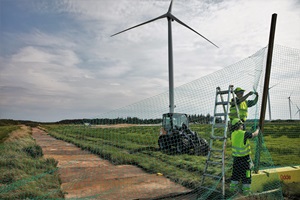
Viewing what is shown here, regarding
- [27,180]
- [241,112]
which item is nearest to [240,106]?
[241,112]

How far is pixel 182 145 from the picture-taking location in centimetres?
963

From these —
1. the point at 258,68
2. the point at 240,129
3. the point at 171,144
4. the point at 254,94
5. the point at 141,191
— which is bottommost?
the point at 141,191

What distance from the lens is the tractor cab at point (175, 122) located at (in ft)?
34.6

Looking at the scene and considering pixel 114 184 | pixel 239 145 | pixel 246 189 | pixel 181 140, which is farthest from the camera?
pixel 181 140

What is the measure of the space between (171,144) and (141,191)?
14.6ft

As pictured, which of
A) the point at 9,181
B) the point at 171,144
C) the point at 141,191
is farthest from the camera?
the point at 171,144

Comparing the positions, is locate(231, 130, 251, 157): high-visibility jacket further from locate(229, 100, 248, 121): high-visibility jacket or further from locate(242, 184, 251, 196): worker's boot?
locate(229, 100, 248, 121): high-visibility jacket

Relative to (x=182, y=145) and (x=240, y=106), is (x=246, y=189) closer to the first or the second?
(x=240, y=106)

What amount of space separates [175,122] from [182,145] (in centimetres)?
194

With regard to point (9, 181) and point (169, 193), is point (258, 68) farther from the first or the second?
point (9, 181)

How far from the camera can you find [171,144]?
32.7ft

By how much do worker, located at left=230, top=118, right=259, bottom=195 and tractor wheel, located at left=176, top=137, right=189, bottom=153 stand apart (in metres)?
4.40

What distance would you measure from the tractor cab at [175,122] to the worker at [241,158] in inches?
200

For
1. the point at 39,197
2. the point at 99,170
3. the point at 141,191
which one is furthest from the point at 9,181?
the point at 141,191
